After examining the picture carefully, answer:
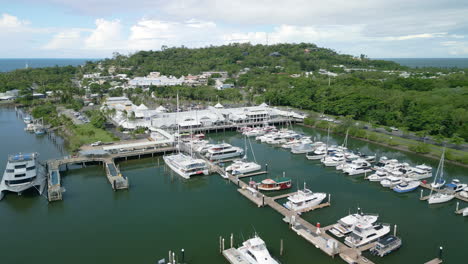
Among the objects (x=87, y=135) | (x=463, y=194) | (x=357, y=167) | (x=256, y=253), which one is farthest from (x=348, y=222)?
(x=87, y=135)

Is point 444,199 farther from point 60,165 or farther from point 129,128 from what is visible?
point 129,128

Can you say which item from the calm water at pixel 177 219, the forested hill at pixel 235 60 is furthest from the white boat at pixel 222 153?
the forested hill at pixel 235 60

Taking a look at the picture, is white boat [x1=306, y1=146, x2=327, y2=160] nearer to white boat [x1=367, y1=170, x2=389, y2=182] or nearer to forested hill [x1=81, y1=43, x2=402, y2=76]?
white boat [x1=367, y1=170, x2=389, y2=182]

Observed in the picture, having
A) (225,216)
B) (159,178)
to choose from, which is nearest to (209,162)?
(159,178)

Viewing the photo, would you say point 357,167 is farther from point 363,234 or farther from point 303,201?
point 363,234

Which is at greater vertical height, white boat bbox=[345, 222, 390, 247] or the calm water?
white boat bbox=[345, 222, 390, 247]

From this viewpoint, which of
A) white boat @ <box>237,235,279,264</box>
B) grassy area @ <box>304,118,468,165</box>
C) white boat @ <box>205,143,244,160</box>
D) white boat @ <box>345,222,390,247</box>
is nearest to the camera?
white boat @ <box>237,235,279,264</box>

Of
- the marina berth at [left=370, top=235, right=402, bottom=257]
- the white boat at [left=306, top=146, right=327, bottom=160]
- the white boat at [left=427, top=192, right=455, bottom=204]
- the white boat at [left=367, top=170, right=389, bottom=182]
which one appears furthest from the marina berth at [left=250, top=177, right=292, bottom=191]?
the white boat at [left=427, top=192, right=455, bottom=204]
